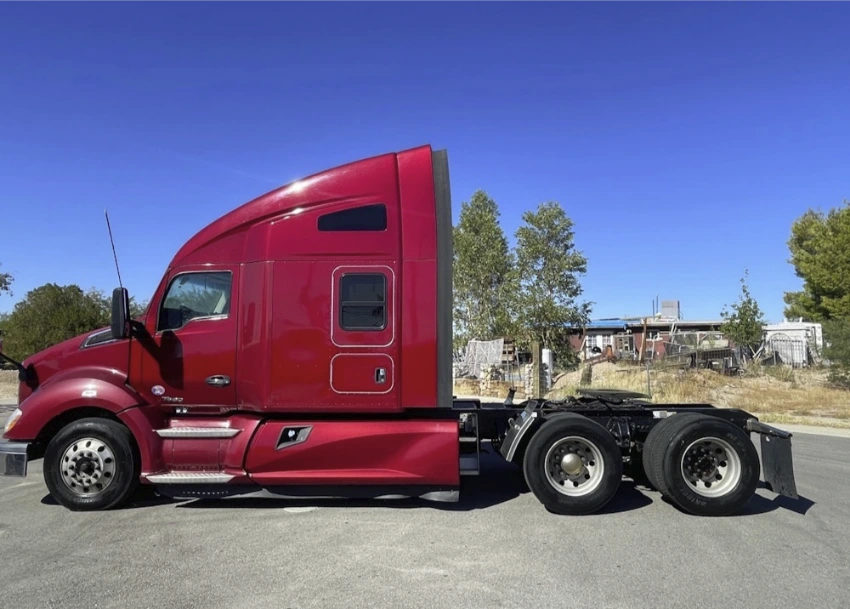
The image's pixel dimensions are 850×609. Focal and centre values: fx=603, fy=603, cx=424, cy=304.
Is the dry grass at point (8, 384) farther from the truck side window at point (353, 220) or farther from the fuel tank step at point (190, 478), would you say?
the truck side window at point (353, 220)

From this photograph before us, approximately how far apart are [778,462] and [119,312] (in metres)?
6.85

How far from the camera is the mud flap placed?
6.01m

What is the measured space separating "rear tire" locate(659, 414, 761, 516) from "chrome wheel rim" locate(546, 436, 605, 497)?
2.19 ft

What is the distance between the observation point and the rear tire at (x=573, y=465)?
5.99 metres

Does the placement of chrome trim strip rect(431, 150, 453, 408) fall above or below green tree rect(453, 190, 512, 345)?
below

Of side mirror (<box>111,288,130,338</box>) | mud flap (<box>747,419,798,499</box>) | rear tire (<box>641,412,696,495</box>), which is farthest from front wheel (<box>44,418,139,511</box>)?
mud flap (<box>747,419,798,499</box>)

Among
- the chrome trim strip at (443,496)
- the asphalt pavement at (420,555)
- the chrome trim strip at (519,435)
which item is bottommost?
the asphalt pavement at (420,555)

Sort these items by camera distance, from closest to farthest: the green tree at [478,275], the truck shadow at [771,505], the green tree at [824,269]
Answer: the truck shadow at [771,505] < the green tree at [824,269] < the green tree at [478,275]

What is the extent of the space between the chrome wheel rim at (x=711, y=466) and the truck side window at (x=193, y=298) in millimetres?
5057

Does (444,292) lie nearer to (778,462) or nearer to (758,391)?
(778,462)

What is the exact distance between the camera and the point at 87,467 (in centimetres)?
607

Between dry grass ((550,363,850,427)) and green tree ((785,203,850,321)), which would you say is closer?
dry grass ((550,363,850,427))

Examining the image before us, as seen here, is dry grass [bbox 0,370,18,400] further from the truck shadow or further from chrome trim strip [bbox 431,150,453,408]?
the truck shadow

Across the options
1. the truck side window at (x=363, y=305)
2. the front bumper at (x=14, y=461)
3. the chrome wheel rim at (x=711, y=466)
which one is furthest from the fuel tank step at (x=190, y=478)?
the chrome wheel rim at (x=711, y=466)
